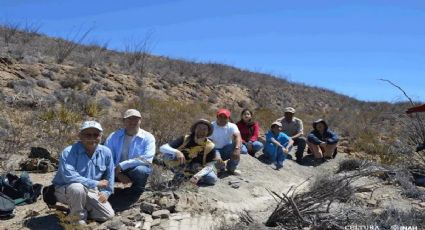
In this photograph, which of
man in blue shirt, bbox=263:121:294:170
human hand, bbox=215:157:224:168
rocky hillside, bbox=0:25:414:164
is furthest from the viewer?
rocky hillside, bbox=0:25:414:164

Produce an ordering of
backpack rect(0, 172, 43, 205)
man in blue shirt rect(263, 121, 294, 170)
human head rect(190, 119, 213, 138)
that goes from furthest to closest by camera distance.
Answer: man in blue shirt rect(263, 121, 294, 170) → human head rect(190, 119, 213, 138) → backpack rect(0, 172, 43, 205)

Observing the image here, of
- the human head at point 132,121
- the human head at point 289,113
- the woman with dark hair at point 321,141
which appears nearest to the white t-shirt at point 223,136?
the human head at point 132,121

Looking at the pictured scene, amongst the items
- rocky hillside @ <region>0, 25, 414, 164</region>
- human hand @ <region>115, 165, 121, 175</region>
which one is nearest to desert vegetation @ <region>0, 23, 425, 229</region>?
rocky hillside @ <region>0, 25, 414, 164</region>

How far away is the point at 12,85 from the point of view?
39.0 ft

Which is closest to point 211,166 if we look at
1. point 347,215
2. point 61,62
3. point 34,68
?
point 347,215

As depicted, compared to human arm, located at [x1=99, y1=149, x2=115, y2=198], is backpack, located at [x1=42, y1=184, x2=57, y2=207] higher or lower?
lower

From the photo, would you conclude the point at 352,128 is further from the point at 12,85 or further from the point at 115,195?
the point at 115,195

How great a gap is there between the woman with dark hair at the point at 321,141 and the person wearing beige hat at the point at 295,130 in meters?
0.31

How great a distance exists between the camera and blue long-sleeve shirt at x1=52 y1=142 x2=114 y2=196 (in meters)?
5.48

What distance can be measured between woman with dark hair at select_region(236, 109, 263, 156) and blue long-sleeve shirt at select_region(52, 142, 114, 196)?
4.39 metres

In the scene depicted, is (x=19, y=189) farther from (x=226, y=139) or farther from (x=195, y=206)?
(x=226, y=139)

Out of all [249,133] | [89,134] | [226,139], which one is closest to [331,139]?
[249,133]

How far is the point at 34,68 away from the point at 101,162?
8.90 meters

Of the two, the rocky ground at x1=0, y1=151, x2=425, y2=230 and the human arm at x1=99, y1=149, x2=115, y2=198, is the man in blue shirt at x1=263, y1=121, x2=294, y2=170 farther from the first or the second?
the human arm at x1=99, y1=149, x2=115, y2=198
